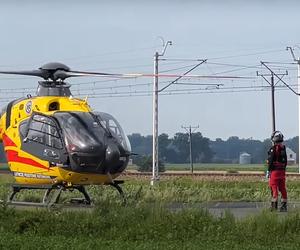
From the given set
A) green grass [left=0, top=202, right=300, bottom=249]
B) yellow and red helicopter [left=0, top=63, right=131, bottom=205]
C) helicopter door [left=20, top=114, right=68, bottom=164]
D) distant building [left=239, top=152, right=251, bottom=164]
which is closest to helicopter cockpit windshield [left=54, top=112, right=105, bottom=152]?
yellow and red helicopter [left=0, top=63, right=131, bottom=205]

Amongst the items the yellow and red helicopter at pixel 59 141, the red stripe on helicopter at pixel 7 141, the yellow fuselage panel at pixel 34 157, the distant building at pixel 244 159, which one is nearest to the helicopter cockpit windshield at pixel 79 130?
the yellow and red helicopter at pixel 59 141

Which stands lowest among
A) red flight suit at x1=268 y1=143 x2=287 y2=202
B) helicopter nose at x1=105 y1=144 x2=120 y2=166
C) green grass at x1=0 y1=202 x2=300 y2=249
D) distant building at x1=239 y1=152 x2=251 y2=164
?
green grass at x1=0 y1=202 x2=300 y2=249

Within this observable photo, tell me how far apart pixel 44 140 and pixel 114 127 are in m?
1.99

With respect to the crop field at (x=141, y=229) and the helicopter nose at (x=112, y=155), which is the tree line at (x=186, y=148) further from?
the crop field at (x=141, y=229)

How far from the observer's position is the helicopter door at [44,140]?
784 inches

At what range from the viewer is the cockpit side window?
65.5 feet

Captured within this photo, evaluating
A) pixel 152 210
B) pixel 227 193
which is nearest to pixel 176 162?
pixel 227 193

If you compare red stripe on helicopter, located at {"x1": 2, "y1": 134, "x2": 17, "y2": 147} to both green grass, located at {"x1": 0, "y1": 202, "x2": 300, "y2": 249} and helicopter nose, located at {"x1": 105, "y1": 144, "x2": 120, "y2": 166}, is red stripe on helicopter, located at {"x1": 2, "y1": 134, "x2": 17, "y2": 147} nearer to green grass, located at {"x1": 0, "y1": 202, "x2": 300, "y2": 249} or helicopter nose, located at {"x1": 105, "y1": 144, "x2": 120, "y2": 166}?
helicopter nose, located at {"x1": 105, "y1": 144, "x2": 120, "y2": 166}

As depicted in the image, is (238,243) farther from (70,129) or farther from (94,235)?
(70,129)

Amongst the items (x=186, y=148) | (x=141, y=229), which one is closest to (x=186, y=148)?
(x=186, y=148)

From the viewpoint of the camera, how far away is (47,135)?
20.2 m

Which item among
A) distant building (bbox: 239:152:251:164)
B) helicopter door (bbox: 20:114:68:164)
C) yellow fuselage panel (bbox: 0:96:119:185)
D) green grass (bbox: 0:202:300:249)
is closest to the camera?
green grass (bbox: 0:202:300:249)

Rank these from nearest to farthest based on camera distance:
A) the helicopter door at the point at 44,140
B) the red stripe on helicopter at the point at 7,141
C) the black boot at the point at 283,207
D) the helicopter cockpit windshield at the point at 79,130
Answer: the black boot at the point at 283,207 → the helicopter cockpit windshield at the point at 79,130 → the helicopter door at the point at 44,140 → the red stripe on helicopter at the point at 7,141

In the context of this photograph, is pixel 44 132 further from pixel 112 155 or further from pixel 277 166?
pixel 277 166
